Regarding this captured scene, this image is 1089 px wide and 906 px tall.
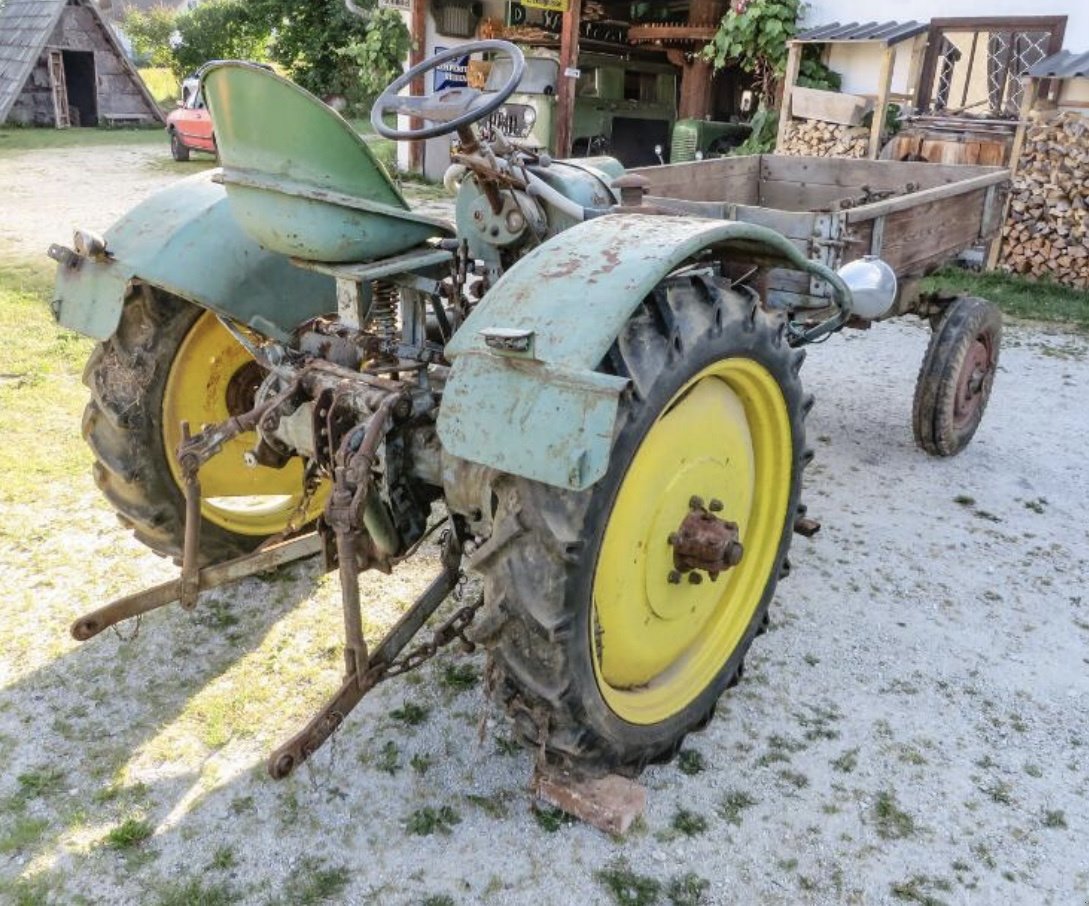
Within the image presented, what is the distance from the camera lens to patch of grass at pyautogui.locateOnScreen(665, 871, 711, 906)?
1.98 metres

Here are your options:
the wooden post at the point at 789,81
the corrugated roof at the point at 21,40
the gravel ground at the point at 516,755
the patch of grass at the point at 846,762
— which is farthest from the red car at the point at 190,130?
the patch of grass at the point at 846,762

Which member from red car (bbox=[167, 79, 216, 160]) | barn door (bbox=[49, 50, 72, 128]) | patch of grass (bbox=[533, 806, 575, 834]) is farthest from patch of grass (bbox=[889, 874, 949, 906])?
barn door (bbox=[49, 50, 72, 128])

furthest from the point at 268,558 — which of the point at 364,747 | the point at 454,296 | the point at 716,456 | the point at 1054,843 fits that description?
the point at 1054,843

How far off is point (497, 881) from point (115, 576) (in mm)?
1691

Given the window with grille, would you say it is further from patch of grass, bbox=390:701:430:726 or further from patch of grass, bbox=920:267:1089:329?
patch of grass, bbox=390:701:430:726

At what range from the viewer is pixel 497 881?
6.54 feet

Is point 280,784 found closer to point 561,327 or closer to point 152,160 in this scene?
point 561,327

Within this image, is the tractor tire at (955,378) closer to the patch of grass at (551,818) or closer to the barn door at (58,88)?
the patch of grass at (551,818)

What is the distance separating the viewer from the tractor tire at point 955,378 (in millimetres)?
4105

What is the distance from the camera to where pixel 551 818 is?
2162 millimetres

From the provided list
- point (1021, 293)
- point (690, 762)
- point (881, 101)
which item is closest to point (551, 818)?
point (690, 762)

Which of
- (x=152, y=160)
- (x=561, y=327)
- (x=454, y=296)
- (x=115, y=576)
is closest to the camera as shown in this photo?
(x=561, y=327)

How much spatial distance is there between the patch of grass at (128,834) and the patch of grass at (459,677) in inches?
31.2

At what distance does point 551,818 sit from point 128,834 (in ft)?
2.89
